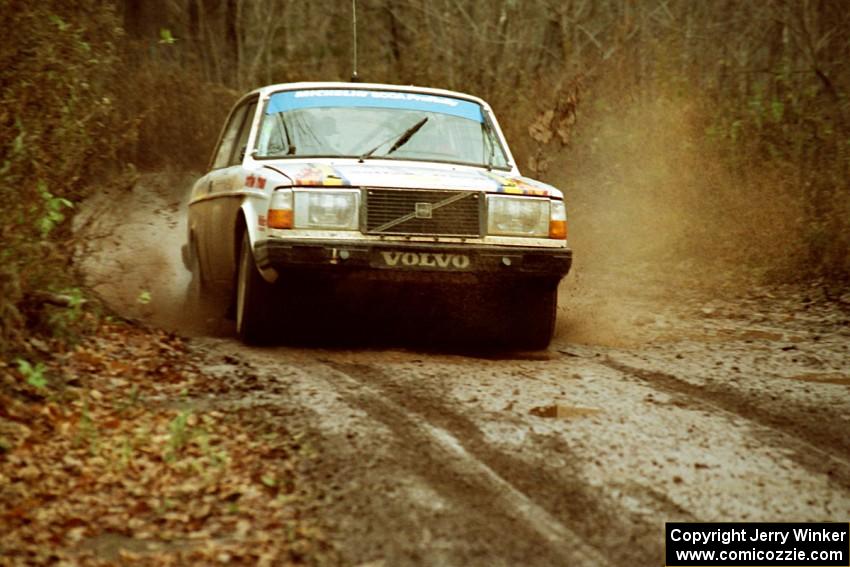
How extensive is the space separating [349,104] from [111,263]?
401cm

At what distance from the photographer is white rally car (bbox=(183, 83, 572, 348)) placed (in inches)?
259

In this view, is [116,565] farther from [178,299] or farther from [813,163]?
[813,163]

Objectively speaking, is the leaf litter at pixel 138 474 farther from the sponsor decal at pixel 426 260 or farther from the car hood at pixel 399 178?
the car hood at pixel 399 178

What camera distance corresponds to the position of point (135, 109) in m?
14.9

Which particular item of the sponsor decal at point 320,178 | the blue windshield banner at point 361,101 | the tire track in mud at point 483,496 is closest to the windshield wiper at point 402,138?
the blue windshield banner at point 361,101

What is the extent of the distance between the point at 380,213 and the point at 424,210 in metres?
0.27

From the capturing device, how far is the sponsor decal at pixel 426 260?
6.59 metres

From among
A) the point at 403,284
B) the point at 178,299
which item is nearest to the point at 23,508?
the point at 403,284

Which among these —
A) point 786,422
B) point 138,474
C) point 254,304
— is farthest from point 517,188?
point 138,474

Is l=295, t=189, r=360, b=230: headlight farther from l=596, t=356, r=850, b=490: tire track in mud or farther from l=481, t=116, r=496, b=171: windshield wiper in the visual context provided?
l=596, t=356, r=850, b=490: tire track in mud

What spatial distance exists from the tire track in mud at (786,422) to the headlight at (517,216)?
3.42 ft

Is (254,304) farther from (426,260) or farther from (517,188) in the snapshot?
(517,188)

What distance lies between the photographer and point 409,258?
6.61 metres

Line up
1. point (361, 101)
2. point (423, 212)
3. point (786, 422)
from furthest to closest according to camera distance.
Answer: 1. point (361, 101)
2. point (423, 212)
3. point (786, 422)
